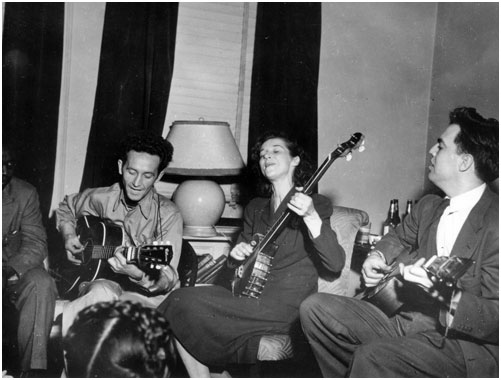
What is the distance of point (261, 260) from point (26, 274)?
1.14 meters

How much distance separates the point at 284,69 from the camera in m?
3.74

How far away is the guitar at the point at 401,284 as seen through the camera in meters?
1.67

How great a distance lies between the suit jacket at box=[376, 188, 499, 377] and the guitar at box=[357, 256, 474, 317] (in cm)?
10

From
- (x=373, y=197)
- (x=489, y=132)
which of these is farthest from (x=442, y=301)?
(x=373, y=197)

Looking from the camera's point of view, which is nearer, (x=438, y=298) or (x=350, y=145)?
(x=438, y=298)

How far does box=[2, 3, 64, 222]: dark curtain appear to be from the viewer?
3156 millimetres

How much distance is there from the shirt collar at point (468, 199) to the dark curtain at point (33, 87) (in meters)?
2.65

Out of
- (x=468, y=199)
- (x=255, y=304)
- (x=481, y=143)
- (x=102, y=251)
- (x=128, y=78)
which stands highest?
(x=128, y=78)

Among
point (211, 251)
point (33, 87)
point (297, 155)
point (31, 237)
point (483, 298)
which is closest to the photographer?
point (483, 298)

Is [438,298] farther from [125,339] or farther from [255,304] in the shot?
[125,339]

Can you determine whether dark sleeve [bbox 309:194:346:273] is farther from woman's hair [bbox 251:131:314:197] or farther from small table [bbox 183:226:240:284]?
small table [bbox 183:226:240:284]

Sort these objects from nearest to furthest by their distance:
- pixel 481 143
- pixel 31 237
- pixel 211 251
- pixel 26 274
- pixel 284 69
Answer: pixel 481 143 → pixel 26 274 → pixel 31 237 → pixel 211 251 → pixel 284 69

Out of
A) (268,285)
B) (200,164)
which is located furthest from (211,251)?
(268,285)

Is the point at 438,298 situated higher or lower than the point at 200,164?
lower
